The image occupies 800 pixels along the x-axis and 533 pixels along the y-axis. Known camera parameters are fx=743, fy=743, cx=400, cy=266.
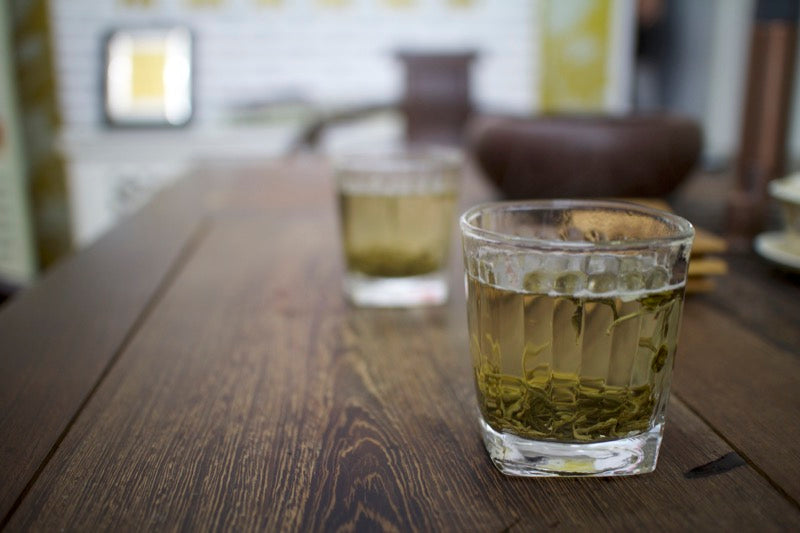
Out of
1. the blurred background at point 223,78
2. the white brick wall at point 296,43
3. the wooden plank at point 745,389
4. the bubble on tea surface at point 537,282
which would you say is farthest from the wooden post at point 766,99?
the white brick wall at point 296,43

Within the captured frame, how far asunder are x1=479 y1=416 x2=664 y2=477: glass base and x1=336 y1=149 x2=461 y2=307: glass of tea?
30 cm

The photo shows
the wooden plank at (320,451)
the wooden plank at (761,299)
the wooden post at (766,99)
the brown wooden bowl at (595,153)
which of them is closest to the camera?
the wooden plank at (320,451)

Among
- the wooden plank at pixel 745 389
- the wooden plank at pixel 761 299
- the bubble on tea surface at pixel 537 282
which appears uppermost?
the bubble on tea surface at pixel 537 282

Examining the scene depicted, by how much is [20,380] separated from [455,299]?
1.15ft

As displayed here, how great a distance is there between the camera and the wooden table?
32 centimetres

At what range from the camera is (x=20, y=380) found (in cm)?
47

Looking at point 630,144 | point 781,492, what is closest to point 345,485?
point 781,492

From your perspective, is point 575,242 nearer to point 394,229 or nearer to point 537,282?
point 537,282

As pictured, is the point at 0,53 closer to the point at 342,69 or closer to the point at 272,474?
the point at 342,69

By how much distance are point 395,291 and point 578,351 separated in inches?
12.2

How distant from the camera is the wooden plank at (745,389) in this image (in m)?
0.37

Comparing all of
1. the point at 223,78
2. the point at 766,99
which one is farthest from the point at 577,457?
the point at 223,78

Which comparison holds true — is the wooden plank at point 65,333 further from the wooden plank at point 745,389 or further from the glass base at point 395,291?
the wooden plank at point 745,389

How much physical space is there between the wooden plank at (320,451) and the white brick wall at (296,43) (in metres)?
2.87
